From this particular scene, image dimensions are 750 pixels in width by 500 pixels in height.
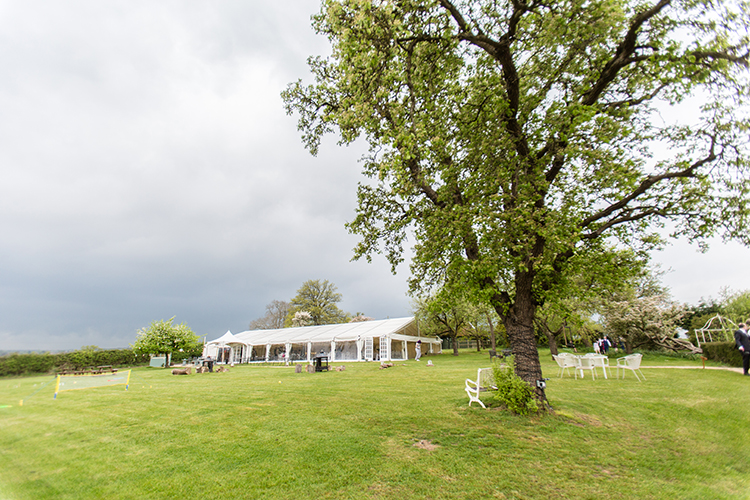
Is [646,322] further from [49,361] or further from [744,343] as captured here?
[49,361]

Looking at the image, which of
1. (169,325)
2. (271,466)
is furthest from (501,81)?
(169,325)

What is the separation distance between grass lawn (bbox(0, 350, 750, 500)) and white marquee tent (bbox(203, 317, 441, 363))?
65.0 feet

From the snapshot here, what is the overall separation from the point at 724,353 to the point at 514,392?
52.5ft

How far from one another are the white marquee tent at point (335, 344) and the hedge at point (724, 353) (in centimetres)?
1929

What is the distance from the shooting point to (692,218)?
6.42 m

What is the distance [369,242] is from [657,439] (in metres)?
7.03

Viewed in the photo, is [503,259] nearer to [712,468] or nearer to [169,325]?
[712,468]

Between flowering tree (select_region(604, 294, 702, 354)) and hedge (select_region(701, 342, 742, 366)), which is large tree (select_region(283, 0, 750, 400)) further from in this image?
flowering tree (select_region(604, 294, 702, 354))

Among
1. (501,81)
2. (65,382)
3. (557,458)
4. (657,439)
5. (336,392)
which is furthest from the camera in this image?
(65,382)

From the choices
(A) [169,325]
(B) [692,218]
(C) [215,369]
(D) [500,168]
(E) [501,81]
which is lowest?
(C) [215,369]

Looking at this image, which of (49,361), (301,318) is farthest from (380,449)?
(301,318)

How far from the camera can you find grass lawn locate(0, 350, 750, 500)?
3.49m

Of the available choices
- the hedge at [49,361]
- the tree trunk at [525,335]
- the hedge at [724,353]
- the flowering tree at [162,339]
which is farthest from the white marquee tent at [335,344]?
the tree trunk at [525,335]

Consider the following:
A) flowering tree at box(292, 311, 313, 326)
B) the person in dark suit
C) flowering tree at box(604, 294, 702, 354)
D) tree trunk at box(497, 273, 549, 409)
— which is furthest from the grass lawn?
flowering tree at box(292, 311, 313, 326)
